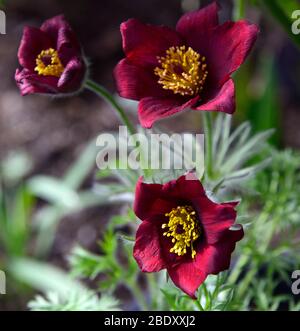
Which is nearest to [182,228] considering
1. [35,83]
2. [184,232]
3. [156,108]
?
[184,232]

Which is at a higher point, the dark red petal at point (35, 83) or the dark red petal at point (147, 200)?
the dark red petal at point (35, 83)

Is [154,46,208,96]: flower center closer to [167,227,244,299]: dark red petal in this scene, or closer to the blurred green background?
[167,227,244,299]: dark red petal

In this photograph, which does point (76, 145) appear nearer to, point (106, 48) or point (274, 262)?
point (106, 48)

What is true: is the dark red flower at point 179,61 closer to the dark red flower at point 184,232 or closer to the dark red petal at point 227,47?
the dark red petal at point 227,47

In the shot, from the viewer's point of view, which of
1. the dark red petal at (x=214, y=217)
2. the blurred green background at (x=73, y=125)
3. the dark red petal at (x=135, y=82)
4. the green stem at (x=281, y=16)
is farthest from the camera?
the blurred green background at (x=73, y=125)

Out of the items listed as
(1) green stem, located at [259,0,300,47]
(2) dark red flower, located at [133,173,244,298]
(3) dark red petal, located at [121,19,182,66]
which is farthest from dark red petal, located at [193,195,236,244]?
(1) green stem, located at [259,0,300,47]

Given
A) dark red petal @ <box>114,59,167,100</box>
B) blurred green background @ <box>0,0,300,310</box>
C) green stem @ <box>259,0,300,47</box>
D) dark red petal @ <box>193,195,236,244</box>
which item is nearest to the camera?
dark red petal @ <box>193,195,236,244</box>

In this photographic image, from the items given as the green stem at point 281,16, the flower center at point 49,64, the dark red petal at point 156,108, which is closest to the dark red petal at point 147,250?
the dark red petal at point 156,108
